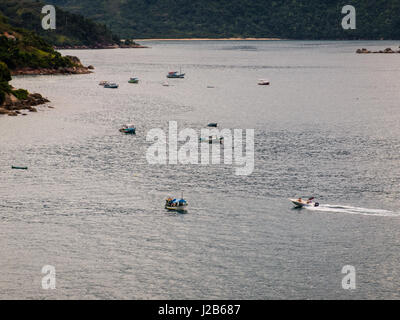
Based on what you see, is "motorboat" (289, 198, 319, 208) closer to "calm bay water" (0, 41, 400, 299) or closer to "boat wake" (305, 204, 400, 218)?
"boat wake" (305, 204, 400, 218)

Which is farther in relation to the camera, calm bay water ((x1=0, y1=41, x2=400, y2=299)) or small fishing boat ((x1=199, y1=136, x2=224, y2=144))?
small fishing boat ((x1=199, y1=136, x2=224, y2=144))

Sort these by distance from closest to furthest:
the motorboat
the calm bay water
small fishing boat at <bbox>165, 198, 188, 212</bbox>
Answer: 1. the calm bay water
2. small fishing boat at <bbox>165, 198, 188, 212</bbox>
3. the motorboat

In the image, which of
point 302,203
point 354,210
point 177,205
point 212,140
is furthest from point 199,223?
point 212,140

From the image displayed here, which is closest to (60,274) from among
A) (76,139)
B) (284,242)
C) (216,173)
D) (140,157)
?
(284,242)

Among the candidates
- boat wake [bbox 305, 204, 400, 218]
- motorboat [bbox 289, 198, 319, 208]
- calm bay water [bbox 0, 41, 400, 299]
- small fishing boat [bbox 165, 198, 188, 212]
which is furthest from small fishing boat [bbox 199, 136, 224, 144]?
boat wake [bbox 305, 204, 400, 218]

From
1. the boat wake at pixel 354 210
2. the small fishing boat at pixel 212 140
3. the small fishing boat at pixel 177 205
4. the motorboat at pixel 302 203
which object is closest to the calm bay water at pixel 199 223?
the boat wake at pixel 354 210

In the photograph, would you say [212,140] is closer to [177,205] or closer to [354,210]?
[177,205]

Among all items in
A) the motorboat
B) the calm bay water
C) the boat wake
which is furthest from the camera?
the motorboat

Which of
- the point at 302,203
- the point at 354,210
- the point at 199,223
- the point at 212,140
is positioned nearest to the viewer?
the point at 199,223

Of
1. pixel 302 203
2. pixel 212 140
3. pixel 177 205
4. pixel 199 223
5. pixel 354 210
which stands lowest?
pixel 199 223

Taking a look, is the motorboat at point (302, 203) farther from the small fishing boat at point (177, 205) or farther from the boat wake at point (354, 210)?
the small fishing boat at point (177, 205)
